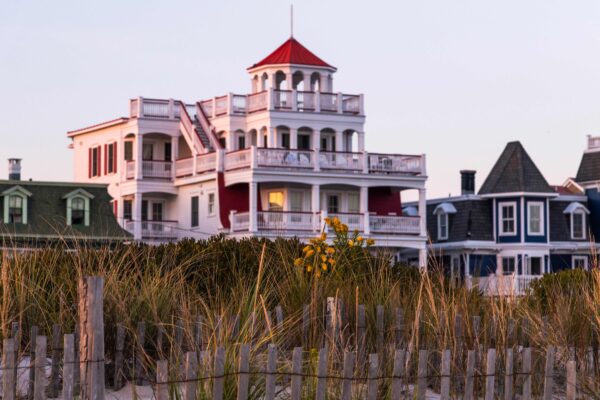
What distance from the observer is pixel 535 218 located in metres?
74.6

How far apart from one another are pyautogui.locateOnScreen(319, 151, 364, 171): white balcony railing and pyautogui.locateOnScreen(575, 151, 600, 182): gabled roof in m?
16.6

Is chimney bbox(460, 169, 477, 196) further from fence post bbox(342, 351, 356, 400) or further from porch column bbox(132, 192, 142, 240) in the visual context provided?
fence post bbox(342, 351, 356, 400)

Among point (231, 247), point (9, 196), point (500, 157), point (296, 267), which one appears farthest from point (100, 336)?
point (500, 157)

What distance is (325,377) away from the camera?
13.0 m

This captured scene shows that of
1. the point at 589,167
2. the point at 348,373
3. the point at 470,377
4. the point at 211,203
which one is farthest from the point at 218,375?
the point at 589,167

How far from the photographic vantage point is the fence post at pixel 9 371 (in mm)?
13547

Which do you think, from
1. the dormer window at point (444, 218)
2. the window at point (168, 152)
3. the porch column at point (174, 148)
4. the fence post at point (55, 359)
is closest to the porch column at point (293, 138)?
the porch column at point (174, 148)

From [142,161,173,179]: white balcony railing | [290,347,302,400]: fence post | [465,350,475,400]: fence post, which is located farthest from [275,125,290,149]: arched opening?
[290,347,302,400]: fence post

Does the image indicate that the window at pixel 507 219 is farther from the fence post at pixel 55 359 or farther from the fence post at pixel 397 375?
the fence post at pixel 397 375

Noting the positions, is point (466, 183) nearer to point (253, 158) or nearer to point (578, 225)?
point (578, 225)

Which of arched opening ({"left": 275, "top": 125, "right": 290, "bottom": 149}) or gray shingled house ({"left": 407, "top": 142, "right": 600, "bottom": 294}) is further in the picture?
gray shingled house ({"left": 407, "top": 142, "right": 600, "bottom": 294})

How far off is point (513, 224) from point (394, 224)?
9.38 metres

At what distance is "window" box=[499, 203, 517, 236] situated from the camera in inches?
2933

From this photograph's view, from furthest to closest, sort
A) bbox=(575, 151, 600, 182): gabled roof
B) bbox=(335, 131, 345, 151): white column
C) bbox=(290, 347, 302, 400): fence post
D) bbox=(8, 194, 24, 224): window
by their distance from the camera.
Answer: bbox=(575, 151, 600, 182): gabled roof
bbox=(335, 131, 345, 151): white column
bbox=(8, 194, 24, 224): window
bbox=(290, 347, 302, 400): fence post
